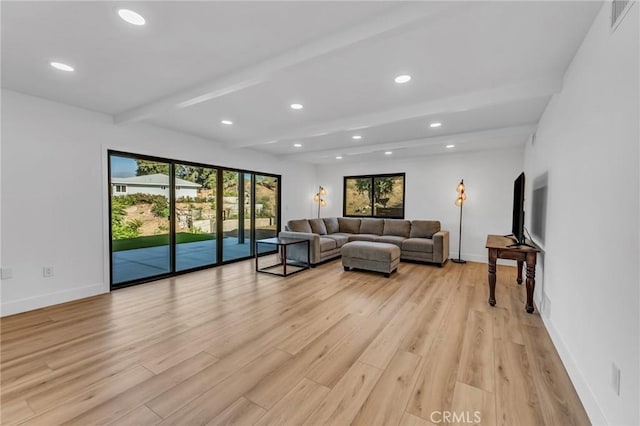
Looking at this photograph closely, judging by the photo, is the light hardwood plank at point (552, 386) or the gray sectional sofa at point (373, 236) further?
the gray sectional sofa at point (373, 236)

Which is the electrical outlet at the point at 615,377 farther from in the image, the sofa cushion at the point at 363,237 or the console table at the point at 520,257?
the sofa cushion at the point at 363,237

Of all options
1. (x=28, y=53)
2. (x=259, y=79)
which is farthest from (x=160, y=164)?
(x=259, y=79)

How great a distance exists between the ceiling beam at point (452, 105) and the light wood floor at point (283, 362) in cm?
227

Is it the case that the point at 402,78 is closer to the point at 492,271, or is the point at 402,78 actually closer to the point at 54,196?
the point at 492,271

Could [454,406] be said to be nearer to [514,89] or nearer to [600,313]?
[600,313]

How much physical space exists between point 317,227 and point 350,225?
1055 mm

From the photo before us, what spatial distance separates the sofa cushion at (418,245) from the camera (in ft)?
17.8

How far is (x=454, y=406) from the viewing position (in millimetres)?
1679

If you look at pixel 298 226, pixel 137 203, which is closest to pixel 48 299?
pixel 137 203

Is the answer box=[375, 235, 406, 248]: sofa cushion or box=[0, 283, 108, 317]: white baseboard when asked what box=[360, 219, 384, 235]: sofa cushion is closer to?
box=[375, 235, 406, 248]: sofa cushion

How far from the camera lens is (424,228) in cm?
603

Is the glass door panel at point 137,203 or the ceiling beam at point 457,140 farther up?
the ceiling beam at point 457,140

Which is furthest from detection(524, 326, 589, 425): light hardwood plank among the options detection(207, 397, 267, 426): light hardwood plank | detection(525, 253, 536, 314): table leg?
detection(207, 397, 267, 426): light hardwood plank

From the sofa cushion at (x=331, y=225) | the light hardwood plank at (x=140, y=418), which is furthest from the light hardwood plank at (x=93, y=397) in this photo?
the sofa cushion at (x=331, y=225)
